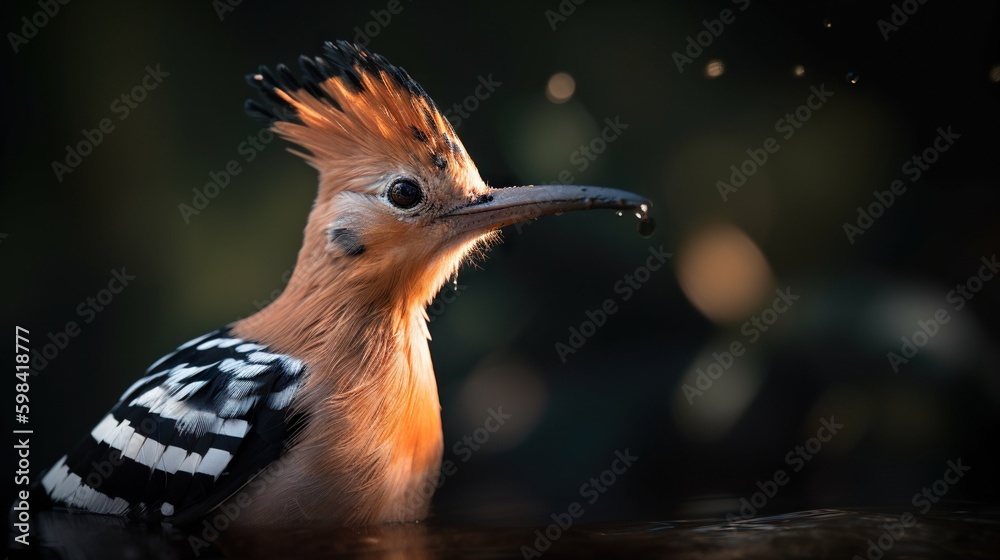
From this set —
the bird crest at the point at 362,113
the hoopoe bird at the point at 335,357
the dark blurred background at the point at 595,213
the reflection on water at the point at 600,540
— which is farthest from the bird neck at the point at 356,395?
the dark blurred background at the point at 595,213

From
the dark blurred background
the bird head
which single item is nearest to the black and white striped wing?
the bird head

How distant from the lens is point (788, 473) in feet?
10.5

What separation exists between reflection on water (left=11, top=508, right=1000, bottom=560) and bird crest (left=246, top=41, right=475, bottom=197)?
1002 mm

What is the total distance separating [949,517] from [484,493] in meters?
Answer: 1.59

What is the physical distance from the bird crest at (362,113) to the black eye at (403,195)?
0.07m

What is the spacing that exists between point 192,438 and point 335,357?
42cm

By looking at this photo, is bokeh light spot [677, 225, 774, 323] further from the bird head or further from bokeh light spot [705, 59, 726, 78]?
the bird head

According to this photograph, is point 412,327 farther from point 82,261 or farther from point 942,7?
point 942,7

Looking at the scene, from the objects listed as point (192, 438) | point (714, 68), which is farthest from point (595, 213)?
point (192, 438)

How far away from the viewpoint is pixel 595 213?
3.94m

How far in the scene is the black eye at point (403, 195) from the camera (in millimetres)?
2441

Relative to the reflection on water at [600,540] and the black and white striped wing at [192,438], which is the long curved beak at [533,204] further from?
the reflection on water at [600,540]

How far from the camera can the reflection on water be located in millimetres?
1769

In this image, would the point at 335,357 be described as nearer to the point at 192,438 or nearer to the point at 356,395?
the point at 356,395
